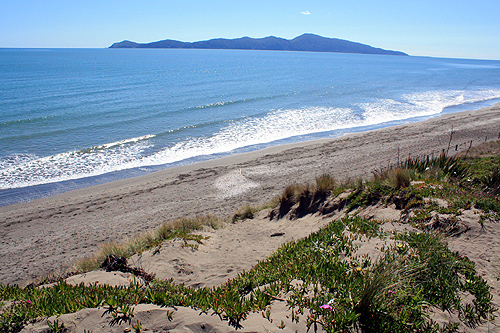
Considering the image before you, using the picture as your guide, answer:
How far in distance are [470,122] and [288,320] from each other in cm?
2638

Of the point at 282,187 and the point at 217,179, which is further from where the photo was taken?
the point at 217,179

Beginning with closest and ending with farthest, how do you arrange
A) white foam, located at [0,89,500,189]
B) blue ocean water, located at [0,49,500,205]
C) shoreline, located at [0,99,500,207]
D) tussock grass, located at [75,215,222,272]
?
1. tussock grass, located at [75,215,222,272]
2. shoreline, located at [0,99,500,207]
3. white foam, located at [0,89,500,189]
4. blue ocean water, located at [0,49,500,205]

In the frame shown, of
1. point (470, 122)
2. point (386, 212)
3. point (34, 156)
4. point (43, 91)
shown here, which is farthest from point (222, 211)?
point (43, 91)

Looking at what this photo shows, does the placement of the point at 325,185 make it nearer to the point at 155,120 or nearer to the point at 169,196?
the point at 169,196

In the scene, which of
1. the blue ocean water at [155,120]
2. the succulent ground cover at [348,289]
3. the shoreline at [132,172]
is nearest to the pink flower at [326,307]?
the succulent ground cover at [348,289]

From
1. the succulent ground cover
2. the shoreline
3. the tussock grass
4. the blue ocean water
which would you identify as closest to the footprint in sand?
the shoreline

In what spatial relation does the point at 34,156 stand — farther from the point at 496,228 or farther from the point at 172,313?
the point at 496,228

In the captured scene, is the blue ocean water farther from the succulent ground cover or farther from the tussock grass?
the succulent ground cover

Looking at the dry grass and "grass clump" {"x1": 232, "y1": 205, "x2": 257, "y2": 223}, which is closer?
the dry grass

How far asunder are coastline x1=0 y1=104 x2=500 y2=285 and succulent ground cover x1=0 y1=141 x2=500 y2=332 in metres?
5.37

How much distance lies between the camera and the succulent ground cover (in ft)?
9.29

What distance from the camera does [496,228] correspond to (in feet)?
14.3

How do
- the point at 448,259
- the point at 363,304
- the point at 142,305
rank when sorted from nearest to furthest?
1. the point at 363,304
2. the point at 142,305
3. the point at 448,259

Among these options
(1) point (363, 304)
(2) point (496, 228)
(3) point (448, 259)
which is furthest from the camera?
(2) point (496, 228)
